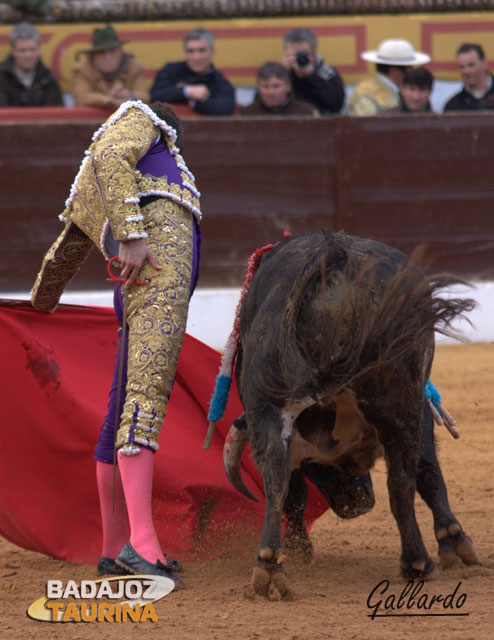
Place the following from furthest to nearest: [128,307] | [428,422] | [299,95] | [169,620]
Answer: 1. [299,95]
2. [428,422]
3. [128,307]
4. [169,620]

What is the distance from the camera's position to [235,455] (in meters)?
3.19

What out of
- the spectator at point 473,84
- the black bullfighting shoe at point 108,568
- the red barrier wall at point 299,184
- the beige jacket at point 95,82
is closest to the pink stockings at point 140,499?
the black bullfighting shoe at point 108,568

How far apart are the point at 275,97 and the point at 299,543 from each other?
3.93 metres

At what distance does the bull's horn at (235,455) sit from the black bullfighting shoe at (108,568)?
0.44m

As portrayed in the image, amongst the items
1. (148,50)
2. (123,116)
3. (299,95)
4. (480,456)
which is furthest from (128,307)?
(148,50)

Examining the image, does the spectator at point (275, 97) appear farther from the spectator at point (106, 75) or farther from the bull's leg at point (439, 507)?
the bull's leg at point (439, 507)

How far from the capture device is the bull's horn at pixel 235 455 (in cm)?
317

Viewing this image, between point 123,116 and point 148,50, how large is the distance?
478 cm

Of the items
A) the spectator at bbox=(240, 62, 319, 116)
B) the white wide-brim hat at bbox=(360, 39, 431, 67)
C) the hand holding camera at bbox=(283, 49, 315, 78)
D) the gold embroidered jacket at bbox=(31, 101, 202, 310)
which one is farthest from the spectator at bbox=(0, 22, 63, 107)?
the gold embroidered jacket at bbox=(31, 101, 202, 310)

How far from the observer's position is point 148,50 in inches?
297

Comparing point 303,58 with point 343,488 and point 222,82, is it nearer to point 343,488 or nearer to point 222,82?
point 222,82

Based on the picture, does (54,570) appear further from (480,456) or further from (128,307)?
(480,456)

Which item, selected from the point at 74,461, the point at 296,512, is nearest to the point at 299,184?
the point at 74,461

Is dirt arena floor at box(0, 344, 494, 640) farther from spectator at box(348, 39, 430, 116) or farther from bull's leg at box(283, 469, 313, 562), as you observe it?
spectator at box(348, 39, 430, 116)
